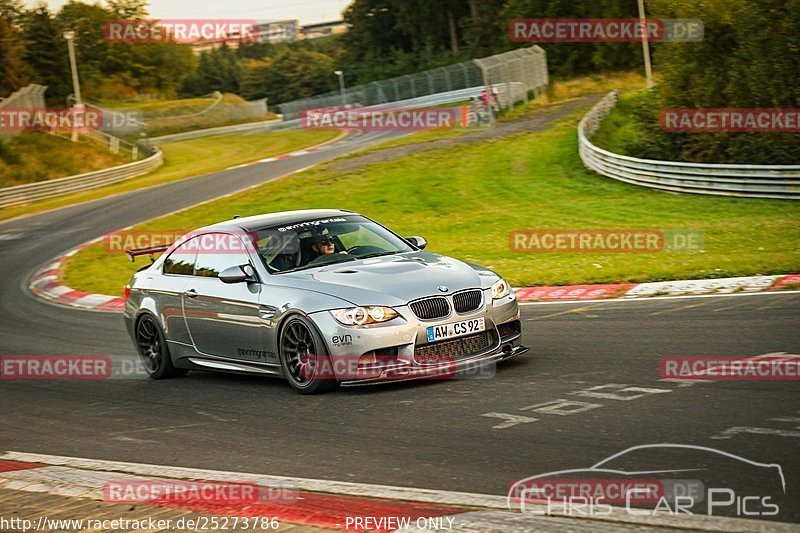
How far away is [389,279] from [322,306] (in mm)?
613

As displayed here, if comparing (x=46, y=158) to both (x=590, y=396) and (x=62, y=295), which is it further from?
(x=590, y=396)

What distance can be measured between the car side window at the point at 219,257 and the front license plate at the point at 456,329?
2.06m

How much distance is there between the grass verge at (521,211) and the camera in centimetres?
1579

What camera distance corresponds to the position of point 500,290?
9.17 m

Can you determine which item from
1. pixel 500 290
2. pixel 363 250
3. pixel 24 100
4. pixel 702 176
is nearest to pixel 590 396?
pixel 500 290

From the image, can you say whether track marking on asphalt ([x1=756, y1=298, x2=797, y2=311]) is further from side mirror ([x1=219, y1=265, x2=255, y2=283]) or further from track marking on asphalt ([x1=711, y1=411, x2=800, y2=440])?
side mirror ([x1=219, y1=265, x2=255, y2=283])

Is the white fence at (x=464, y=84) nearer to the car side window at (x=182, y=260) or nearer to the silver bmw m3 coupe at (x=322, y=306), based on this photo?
the car side window at (x=182, y=260)

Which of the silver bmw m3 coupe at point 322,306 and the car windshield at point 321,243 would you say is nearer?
the silver bmw m3 coupe at point 322,306

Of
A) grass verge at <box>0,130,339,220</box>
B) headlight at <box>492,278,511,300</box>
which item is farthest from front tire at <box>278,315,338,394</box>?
grass verge at <box>0,130,339,220</box>

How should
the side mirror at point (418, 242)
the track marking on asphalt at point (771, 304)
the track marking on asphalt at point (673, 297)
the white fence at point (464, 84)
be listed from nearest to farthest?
the side mirror at point (418, 242) → the track marking on asphalt at point (771, 304) → the track marking on asphalt at point (673, 297) → the white fence at point (464, 84)

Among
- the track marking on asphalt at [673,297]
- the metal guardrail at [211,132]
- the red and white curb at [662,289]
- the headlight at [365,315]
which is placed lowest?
the metal guardrail at [211,132]

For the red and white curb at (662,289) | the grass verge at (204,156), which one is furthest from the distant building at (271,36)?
the red and white curb at (662,289)

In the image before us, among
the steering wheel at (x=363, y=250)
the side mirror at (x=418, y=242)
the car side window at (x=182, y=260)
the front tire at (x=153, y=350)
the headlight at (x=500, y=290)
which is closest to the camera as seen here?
the headlight at (x=500, y=290)

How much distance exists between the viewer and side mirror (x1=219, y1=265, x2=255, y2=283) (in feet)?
30.6
